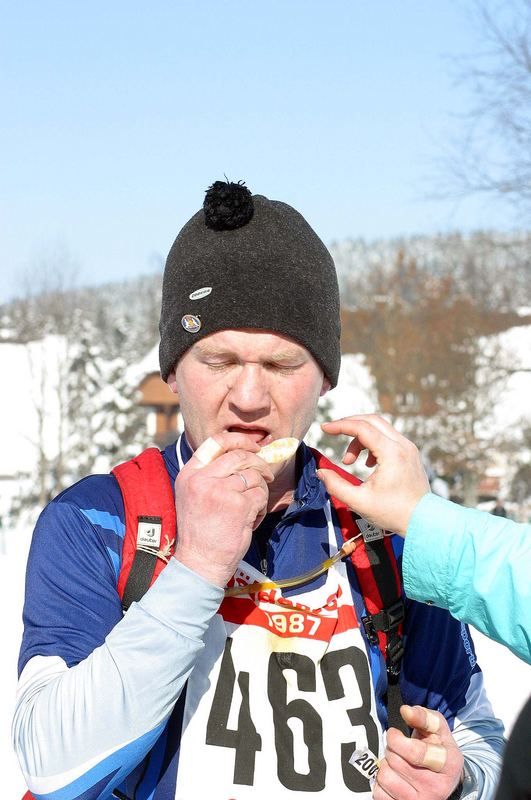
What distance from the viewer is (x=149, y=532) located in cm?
226

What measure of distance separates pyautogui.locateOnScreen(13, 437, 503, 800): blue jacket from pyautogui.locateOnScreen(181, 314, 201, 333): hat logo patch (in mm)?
338

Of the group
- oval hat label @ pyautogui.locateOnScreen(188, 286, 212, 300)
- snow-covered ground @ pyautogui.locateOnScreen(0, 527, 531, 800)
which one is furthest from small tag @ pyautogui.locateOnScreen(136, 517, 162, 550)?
snow-covered ground @ pyautogui.locateOnScreen(0, 527, 531, 800)

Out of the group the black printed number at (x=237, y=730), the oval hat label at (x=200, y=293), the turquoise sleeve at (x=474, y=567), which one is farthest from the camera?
the oval hat label at (x=200, y=293)

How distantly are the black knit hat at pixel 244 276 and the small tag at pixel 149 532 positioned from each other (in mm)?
565

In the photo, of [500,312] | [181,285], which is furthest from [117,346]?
[181,285]

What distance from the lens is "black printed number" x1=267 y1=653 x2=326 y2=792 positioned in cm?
217

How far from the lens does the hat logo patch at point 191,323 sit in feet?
8.49

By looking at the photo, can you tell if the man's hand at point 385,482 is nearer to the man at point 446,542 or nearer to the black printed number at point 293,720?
the man at point 446,542

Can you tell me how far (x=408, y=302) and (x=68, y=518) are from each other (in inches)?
1804

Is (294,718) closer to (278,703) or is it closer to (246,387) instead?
(278,703)

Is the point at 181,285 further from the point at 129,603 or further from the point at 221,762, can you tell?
the point at 221,762

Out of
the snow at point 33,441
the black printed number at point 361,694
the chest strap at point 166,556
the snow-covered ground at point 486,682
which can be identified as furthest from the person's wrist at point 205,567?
the snow-covered ground at point 486,682

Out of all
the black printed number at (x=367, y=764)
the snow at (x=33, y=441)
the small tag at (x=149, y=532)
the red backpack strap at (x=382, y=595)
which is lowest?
the snow at (x=33, y=441)

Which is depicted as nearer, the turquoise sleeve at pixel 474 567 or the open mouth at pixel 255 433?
the turquoise sleeve at pixel 474 567
